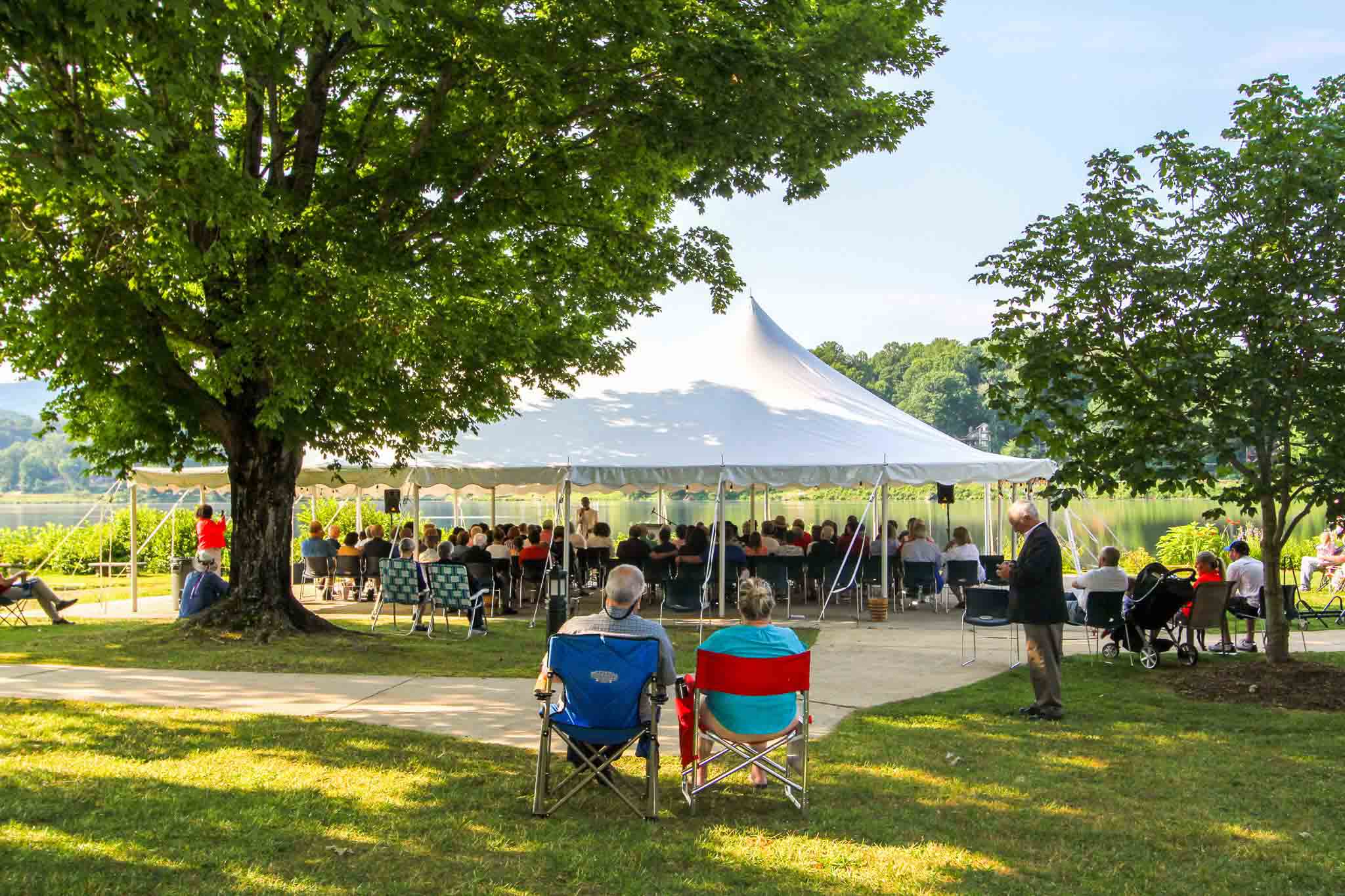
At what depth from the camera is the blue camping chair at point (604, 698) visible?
217 inches

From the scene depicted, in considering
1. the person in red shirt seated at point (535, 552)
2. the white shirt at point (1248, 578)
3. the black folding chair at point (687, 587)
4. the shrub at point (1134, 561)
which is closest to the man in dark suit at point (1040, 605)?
the white shirt at point (1248, 578)

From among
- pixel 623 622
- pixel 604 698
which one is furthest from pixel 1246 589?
pixel 604 698

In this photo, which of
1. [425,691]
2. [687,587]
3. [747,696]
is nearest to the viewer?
[747,696]

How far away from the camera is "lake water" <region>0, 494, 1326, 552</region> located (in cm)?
3484

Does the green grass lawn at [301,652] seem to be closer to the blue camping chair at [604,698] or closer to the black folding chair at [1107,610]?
the black folding chair at [1107,610]

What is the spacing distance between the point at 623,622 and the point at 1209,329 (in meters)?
6.17

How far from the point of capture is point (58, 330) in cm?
1004

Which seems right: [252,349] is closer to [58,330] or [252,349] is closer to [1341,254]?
[58,330]

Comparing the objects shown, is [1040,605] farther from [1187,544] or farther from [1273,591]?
[1187,544]

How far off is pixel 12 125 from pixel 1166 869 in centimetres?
645

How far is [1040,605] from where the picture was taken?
8.43 meters

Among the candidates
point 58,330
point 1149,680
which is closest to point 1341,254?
point 1149,680

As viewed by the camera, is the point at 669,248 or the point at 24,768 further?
the point at 669,248

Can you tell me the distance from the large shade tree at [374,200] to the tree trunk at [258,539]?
0.03m
